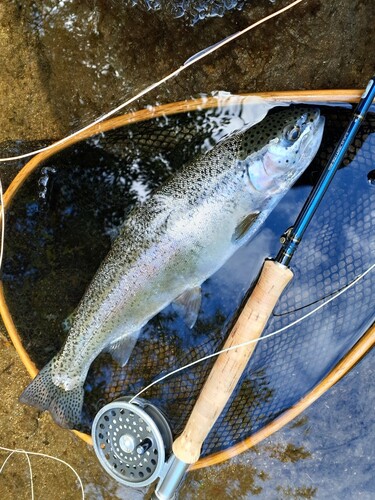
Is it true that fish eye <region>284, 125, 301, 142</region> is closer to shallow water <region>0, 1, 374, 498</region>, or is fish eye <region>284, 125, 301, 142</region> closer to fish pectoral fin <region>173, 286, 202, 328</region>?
shallow water <region>0, 1, 374, 498</region>

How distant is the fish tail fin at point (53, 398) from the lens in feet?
6.81

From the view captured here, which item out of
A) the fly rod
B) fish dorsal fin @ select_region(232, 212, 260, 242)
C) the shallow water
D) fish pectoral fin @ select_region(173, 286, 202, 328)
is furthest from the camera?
the shallow water

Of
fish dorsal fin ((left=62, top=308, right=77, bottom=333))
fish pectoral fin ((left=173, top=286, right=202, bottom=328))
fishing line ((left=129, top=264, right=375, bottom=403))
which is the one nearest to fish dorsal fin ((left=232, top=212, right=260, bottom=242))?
fish pectoral fin ((left=173, top=286, right=202, bottom=328))

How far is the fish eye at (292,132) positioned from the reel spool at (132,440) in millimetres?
1116

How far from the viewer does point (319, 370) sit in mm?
2117

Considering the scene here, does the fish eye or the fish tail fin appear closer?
the fish eye

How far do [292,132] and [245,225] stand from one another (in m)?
0.37

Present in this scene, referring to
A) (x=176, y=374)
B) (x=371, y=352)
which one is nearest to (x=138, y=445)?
(x=176, y=374)

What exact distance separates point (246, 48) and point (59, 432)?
1.88 metres

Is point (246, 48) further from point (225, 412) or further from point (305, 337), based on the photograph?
point (225, 412)

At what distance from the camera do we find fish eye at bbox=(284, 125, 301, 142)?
72.7 inches

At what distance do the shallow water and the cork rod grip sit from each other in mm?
633

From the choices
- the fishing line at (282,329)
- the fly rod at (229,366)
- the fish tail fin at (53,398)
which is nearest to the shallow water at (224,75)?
the fish tail fin at (53,398)

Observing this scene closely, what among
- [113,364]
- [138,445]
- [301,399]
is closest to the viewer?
[138,445]
